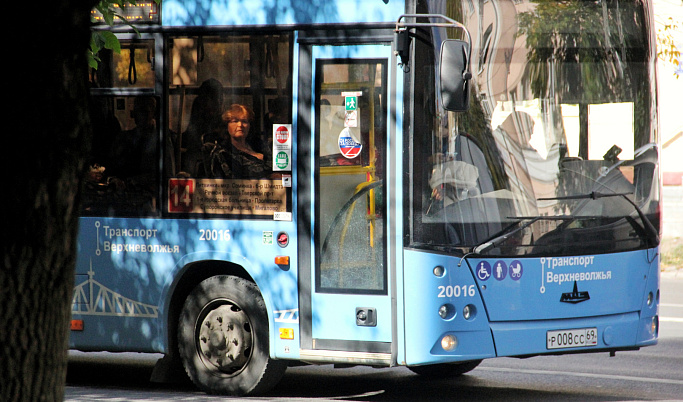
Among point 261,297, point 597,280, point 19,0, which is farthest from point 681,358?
point 19,0

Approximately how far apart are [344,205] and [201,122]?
4.40 feet

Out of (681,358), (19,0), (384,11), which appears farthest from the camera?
(681,358)

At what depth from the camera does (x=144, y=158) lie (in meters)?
→ 8.25

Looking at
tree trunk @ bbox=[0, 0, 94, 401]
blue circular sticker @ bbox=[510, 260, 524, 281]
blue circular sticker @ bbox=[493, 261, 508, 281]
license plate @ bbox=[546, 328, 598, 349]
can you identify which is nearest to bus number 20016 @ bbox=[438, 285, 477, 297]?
blue circular sticker @ bbox=[493, 261, 508, 281]

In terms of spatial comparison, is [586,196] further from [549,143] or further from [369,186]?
[369,186]

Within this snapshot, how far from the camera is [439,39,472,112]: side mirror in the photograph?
23.2 ft

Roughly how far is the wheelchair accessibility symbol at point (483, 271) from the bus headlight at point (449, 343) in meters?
0.44

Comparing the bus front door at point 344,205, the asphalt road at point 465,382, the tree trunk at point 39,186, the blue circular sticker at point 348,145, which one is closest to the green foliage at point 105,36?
the bus front door at point 344,205

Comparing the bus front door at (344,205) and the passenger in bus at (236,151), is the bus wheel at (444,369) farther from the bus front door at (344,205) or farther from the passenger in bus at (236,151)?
the passenger in bus at (236,151)

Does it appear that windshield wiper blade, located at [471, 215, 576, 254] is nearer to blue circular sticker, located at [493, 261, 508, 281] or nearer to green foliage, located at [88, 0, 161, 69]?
blue circular sticker, located at [493, 261, 508, 281]

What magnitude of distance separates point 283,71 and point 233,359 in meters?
2.12

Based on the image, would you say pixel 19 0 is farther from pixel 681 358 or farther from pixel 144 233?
pixel 681 358

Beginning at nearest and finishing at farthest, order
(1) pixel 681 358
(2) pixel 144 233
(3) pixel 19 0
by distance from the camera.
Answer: (3) pixel 19 0 < (2) pixel 144 233 < (1) pixel 681 358

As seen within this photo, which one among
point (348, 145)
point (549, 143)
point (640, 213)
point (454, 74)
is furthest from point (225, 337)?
point (640, 213)
